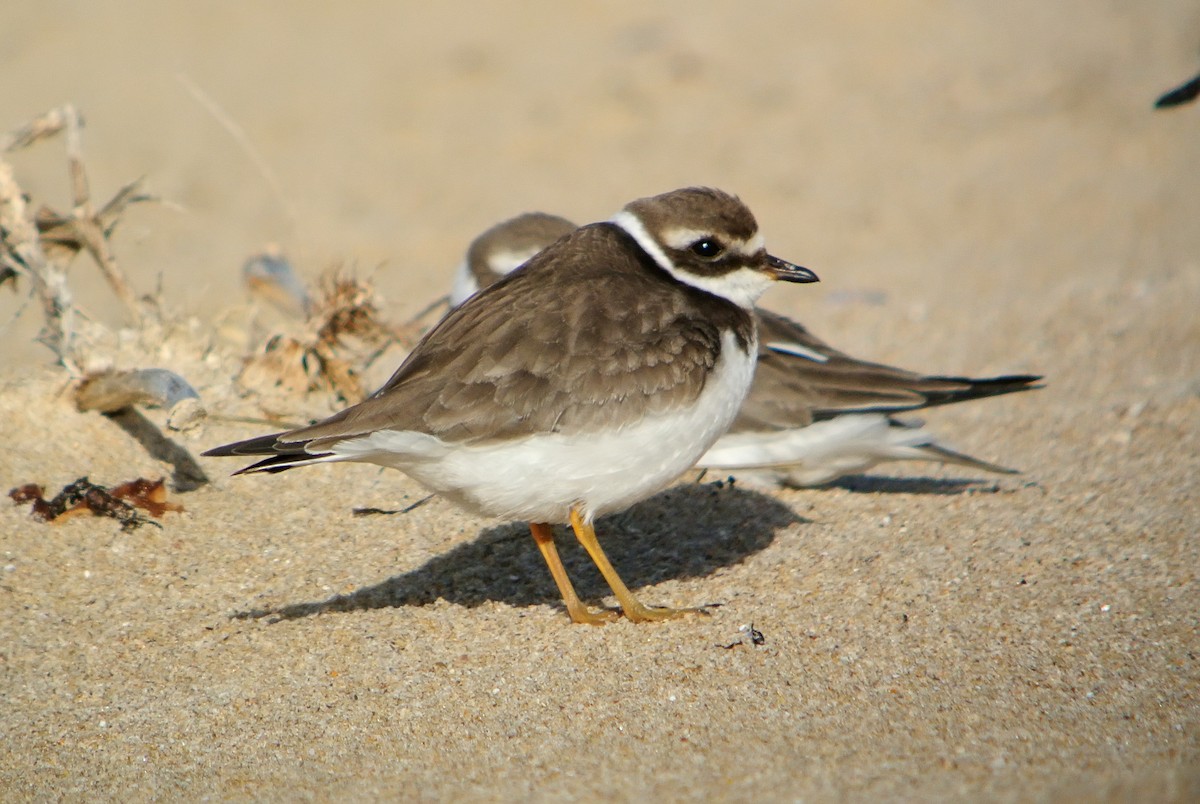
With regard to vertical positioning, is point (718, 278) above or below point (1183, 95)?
below

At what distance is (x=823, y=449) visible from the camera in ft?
19.7

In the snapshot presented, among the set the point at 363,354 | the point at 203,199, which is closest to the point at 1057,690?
the point at 363,354

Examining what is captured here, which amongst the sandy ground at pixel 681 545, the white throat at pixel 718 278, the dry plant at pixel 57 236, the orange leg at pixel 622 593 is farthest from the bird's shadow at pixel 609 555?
the dry plant at pixel 57 236

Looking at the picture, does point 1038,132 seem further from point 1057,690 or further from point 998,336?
point 1057,690

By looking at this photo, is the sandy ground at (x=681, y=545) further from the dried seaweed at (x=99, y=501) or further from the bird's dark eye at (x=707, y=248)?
the bird's dark eye at (x=707, y=248)

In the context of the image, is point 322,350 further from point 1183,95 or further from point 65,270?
point 1183,95

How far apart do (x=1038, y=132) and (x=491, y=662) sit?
31.4ft

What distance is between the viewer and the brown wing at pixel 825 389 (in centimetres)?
597

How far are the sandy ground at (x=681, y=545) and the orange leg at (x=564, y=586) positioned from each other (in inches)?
2.5

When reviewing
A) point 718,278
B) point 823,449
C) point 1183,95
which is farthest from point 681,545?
point 1183,95

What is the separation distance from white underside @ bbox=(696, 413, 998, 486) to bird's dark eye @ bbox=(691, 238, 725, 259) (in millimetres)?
1359

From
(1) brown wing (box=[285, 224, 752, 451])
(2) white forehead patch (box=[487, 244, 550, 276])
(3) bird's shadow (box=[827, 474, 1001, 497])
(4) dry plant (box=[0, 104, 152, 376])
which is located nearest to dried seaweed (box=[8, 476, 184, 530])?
(4) dry plant (box=[0, 104, 152, 376])

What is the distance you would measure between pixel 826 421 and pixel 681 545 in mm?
1145

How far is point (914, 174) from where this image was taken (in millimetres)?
11508
